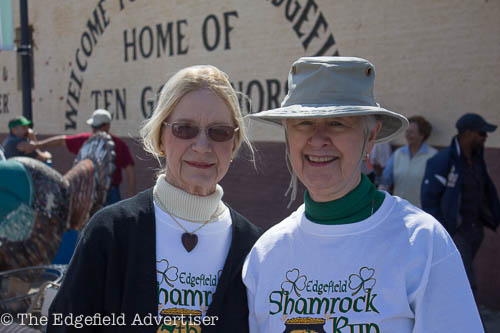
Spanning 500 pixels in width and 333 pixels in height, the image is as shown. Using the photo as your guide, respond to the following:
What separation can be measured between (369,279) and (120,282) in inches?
33.6

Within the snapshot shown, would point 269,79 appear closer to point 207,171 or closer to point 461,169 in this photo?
point 461,169

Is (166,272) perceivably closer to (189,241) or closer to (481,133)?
(189,241)

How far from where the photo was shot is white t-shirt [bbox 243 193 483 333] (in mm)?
1563

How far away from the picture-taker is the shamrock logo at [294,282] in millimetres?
1756

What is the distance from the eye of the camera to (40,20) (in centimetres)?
1250

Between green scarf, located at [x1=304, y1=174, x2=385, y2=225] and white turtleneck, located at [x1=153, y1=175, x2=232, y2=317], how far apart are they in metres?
0.47

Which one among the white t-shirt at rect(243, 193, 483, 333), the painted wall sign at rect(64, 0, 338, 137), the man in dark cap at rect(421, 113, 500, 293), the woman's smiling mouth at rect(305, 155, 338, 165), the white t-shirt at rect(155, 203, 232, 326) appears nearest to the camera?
the white t-shirt at rect(243, 193, 483, 333)

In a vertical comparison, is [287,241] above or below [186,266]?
above

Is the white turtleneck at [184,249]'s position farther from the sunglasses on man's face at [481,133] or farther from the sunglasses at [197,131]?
the sunglasses on man's face at [481,133]

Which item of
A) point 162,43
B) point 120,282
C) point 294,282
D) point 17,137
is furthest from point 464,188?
point 162,43

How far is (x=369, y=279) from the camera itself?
1.66 m

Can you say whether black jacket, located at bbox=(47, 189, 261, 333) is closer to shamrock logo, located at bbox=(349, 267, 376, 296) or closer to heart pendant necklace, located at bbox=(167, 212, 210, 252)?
heart pendant necklace, located at bbox=(167, 212, 210, 252)

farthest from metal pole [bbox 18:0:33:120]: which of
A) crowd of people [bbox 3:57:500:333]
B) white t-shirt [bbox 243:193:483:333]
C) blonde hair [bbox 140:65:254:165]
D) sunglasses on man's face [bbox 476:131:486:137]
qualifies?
white t-shirt [bbox 243:193:483:333]

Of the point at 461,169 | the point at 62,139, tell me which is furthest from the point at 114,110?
the point at 461,169
